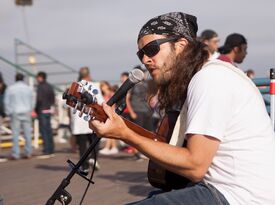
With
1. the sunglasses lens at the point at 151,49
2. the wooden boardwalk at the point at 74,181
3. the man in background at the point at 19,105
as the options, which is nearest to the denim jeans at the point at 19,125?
the man in background at the point at 19,105

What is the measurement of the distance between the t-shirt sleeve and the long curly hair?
Result: 10.4 inches

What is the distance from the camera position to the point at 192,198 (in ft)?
8.63

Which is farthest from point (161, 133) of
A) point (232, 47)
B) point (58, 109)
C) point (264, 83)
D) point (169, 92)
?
point (58, 109)

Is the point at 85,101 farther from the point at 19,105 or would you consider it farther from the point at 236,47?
the point at 19,105

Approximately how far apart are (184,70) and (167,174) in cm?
53

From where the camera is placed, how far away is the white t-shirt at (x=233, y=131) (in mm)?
2584

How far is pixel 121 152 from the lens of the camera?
1399 centimetres

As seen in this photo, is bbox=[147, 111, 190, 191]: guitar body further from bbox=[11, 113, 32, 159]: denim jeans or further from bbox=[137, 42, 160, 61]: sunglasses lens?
bbox=[11, 113, 32, 159]: denim jeans

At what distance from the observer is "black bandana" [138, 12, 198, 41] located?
2.99 metres

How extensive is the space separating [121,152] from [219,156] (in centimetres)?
1137

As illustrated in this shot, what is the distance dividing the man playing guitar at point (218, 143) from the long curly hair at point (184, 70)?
0.09 meters

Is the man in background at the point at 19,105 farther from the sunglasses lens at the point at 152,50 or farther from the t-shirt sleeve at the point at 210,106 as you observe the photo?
the t-shirt sleeve at the point at 210,106

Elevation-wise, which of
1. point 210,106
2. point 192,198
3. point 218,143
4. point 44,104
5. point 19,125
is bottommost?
point 19,125

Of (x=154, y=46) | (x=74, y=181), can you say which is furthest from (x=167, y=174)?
(x=74, y=181)
